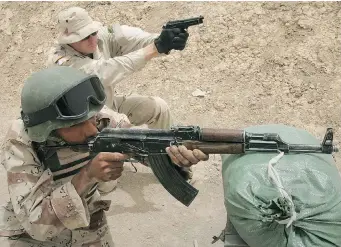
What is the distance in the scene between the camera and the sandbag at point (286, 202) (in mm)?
2383

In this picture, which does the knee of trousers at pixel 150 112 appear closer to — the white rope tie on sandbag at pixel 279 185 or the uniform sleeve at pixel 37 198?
the uniform sleeve at pixel 37 198

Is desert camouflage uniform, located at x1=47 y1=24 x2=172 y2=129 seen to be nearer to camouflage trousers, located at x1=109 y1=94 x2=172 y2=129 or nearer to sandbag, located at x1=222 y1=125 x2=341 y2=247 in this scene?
camouflage trousers, located at x1=109 y1=94 x2=172 y2=129

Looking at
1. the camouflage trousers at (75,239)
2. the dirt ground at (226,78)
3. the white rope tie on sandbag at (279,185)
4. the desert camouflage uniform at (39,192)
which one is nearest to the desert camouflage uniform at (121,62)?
the dirt ground at (226,78)

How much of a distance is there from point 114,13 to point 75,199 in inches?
166

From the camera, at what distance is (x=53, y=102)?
2445 mm

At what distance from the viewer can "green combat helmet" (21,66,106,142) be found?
8.05 feet

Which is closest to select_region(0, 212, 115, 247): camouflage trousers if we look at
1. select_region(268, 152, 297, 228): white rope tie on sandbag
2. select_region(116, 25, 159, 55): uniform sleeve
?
select_region(268, 152, 297, 228): white rope tie on sandbag

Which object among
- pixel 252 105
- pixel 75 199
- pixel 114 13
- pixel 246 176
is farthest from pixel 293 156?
pixel 114 13

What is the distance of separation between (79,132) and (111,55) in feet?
6.23

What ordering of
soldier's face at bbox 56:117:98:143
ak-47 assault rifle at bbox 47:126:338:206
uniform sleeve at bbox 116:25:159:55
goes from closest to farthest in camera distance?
ak-47 assault rifle at bbox 47:126:338:206 → soldier's face at bbox 56:117:98:143 → uniform sleeve at bbox 116:25:159:55

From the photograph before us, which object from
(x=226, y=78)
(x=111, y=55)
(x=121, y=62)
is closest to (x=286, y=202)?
(x=121, y=62)

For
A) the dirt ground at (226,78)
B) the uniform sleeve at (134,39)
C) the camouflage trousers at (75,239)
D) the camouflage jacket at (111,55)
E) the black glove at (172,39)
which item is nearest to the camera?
the camouflage trousers at (75,239)

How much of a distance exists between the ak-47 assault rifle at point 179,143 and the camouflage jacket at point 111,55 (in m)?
1.42

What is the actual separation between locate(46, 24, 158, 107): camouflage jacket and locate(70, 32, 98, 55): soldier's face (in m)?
0.04
